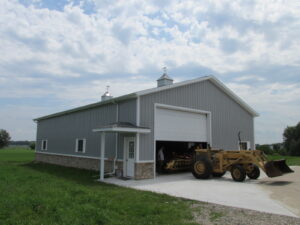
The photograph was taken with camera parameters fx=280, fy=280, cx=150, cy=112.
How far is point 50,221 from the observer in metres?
5.64

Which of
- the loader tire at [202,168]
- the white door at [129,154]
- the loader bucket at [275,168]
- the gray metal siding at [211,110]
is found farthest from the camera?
the gray metal siding at [211,110]

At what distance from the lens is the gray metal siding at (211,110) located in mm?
13180

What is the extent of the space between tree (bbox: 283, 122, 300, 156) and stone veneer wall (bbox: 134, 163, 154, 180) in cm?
4350

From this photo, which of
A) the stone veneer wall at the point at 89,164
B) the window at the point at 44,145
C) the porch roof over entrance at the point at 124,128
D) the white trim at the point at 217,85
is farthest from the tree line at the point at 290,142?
the porch roof over entrance at the point at 124,128

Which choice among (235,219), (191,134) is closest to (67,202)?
(235,219)

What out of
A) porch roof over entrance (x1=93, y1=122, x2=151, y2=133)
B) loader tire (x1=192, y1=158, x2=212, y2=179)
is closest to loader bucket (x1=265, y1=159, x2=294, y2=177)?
loader tire (x1=192, y1=158, x2=212, y2=179)

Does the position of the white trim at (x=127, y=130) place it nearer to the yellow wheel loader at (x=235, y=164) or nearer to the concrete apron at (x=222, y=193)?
the concrete apron at (x=222, y=193)

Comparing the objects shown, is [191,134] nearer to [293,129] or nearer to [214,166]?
[214,166]

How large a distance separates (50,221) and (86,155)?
38.4 feet

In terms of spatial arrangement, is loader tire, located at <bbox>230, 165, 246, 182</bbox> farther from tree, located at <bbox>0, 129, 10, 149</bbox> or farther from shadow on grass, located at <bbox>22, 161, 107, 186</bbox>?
tree, located at <bbox>0, 129, 10, 149</bbox>

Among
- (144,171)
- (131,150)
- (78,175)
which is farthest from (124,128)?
(78,175)

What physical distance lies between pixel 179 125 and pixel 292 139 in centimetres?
4418

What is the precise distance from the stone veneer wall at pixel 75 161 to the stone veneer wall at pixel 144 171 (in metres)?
1.24

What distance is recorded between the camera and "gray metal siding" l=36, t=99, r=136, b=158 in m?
14.1
